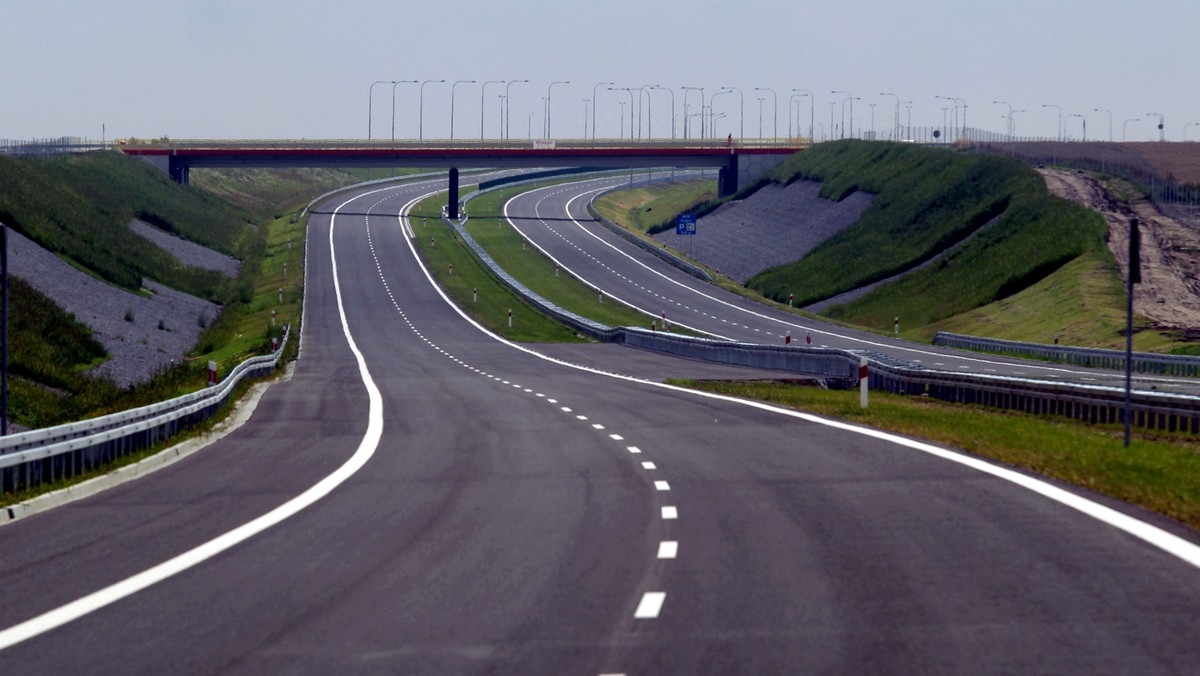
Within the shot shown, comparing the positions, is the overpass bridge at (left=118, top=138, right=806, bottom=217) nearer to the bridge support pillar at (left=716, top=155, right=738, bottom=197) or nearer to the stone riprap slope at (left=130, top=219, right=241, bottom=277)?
the bridge support pillar at (left=716, top=155, right=738, bottom=197)

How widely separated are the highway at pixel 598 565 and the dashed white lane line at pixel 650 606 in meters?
0.03

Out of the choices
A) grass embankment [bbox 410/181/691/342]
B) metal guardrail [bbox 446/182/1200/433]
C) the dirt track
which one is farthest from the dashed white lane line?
grass embankment [bbox 410/181/691/342]

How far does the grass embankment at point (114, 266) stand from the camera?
36.0 meters

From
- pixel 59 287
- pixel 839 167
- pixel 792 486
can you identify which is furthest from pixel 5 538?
pixel 839 167

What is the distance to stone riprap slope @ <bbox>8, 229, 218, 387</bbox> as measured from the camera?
4994 cm

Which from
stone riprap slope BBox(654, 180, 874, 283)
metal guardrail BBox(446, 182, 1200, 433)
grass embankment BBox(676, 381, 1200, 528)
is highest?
stone riprap slope BBox(654, 180, 874, 283)

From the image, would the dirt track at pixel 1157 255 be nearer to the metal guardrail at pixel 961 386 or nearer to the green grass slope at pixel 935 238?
the green grass slope at pixel 935 238

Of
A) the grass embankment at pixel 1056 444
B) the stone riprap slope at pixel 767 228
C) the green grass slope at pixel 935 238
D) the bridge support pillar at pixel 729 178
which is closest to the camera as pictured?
the grass embankment at pixel 1056 444

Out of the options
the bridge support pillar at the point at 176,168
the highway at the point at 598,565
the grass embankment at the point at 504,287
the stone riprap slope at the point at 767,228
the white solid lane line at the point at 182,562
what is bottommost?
the white solid lane line at the point at 182,562

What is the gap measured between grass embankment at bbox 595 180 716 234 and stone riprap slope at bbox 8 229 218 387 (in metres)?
68.6

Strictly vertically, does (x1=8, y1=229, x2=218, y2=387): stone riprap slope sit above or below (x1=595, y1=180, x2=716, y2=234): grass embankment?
below

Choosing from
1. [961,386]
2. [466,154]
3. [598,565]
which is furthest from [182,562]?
[466,154]

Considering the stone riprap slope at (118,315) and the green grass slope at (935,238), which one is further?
the green grass slope at (935,238)

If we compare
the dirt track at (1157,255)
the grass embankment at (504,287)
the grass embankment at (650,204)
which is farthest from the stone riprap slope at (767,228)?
the dirt track at (1157,255)
